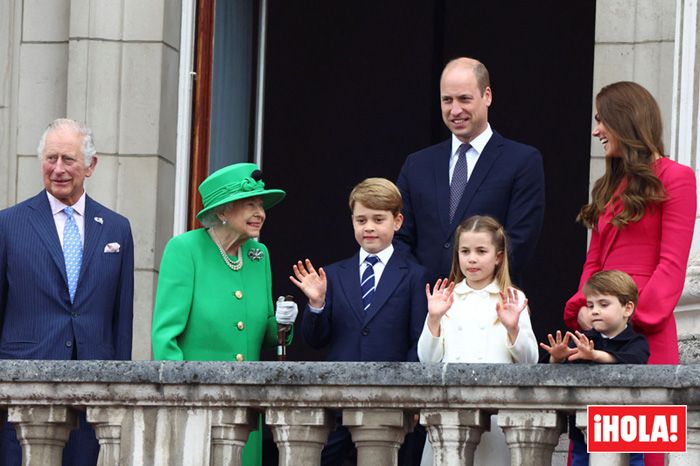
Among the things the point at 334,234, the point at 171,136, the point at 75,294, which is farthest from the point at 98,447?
the point at 334,234

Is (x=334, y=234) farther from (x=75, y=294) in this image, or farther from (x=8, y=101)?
(x=75, y=294)

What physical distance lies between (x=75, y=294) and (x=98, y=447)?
70 centimetres

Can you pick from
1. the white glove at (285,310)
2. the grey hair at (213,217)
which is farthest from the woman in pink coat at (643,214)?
the grey hair at (213,217)

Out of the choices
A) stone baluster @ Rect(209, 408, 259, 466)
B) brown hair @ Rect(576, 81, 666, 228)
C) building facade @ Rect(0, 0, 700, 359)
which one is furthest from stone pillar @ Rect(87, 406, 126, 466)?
building facade @ Rect(0, 0, 700, 359)

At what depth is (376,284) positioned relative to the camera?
811 cm

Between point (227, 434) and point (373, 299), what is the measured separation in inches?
46.9

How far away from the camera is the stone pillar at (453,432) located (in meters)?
6.88

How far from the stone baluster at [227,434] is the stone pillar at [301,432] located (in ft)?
0.41

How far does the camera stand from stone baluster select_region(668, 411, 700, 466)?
662 centimetres

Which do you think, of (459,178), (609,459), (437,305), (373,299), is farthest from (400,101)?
(609,459)

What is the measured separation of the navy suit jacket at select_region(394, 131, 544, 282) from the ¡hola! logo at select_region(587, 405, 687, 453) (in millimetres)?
1511

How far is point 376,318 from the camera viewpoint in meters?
8.02

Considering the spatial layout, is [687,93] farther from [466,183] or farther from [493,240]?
[493,240]

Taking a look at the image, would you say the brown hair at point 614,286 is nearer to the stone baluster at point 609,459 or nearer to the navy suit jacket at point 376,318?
the stone baluster at point 609,459
